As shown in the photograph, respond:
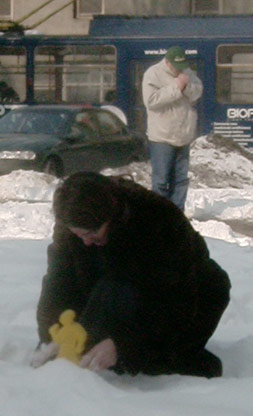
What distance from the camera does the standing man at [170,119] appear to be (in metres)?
9.88

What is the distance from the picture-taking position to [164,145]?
395 inches

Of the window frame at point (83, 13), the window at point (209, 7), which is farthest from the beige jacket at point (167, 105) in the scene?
the window at point (209, 7)

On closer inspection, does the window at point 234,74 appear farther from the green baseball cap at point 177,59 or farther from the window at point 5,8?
the window at point 5,8

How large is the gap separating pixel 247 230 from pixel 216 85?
30.0 ft

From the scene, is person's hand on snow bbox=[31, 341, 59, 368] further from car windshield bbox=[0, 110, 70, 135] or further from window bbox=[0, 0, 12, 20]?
window bbox=[0, 0, 12, 20]

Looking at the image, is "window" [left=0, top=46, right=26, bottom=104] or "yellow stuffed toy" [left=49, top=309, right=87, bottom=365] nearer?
"yellow stuffed toy" [left=49, top=309, right=87, bottom=365]

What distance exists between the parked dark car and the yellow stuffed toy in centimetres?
1134

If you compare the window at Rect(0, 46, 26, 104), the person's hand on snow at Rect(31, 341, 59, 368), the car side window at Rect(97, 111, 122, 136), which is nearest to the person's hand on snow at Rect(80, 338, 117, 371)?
the person's hand on snow at Rect(31, 341, 59, 368)

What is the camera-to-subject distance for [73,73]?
64.6 ft

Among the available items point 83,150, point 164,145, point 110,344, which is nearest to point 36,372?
point 110,344

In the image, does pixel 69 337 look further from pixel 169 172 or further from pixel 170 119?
pixel 170 119

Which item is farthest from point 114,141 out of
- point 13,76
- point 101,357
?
point 101,357

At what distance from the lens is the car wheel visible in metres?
15.9

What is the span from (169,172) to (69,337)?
5.75 m
